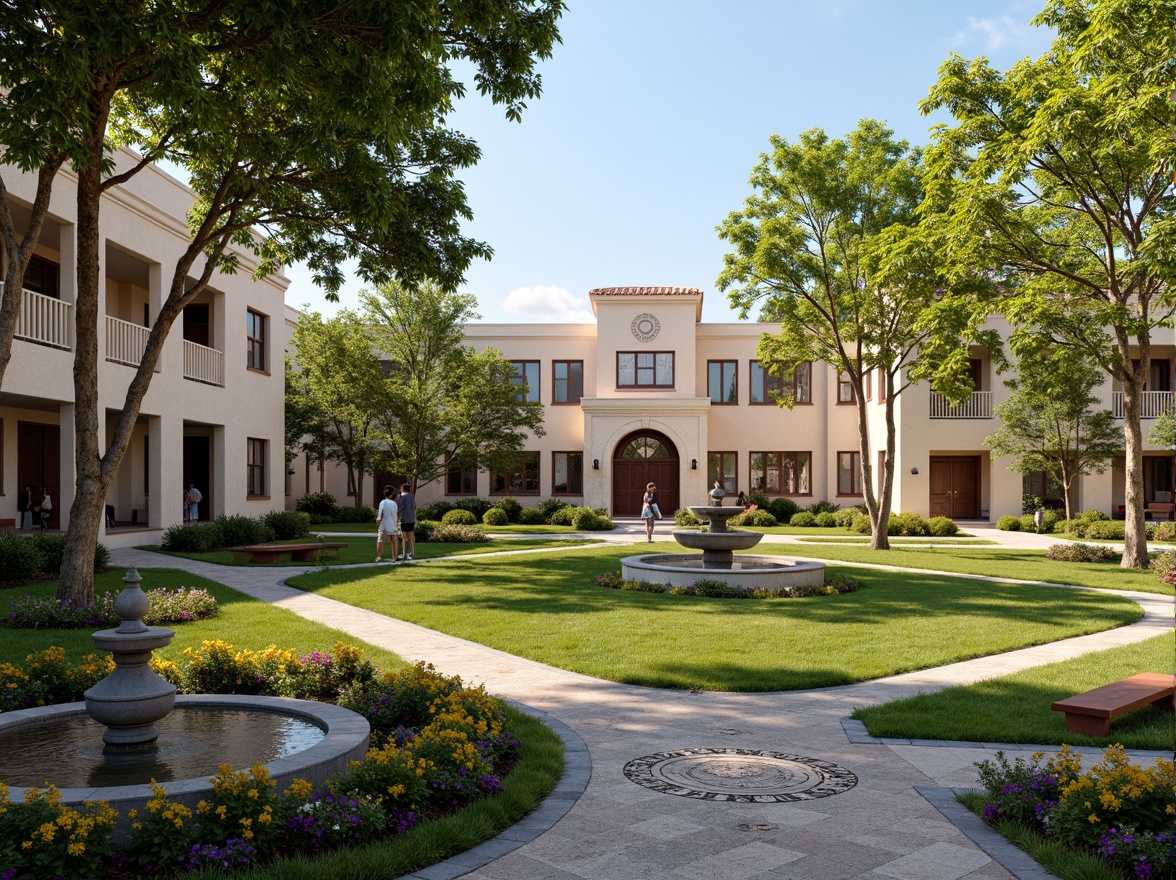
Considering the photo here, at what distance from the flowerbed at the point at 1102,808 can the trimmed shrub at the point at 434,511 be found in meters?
30.6

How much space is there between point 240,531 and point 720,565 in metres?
13.4

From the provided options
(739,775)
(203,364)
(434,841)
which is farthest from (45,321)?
(739,775)

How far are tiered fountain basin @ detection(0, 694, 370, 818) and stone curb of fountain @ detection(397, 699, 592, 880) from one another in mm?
1003

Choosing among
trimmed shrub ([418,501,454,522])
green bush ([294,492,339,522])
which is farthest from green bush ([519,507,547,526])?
green bush ([294,492,339,522])

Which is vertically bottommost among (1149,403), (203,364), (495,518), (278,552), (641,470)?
(495,518)

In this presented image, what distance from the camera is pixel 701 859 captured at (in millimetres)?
4738

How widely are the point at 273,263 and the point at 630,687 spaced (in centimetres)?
1178

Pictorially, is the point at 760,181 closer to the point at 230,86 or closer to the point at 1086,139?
the point at 1086,139

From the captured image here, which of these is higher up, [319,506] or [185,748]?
[319,506]

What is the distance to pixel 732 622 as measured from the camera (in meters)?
12.6

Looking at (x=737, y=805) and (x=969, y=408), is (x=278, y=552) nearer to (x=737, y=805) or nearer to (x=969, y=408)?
(x=737, y=805)

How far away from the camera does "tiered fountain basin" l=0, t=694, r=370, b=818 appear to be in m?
4.99

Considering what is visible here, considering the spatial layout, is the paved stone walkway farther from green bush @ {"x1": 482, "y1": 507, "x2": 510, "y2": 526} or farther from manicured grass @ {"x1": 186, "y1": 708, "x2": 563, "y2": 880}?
green bush @ {"x1": 482, "y1": 507, "x2": 510, "y2": 526}

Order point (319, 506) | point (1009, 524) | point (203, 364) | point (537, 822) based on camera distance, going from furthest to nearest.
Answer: point (319, 506), point (1009, 524), point (203, 364), point (537, 822)
